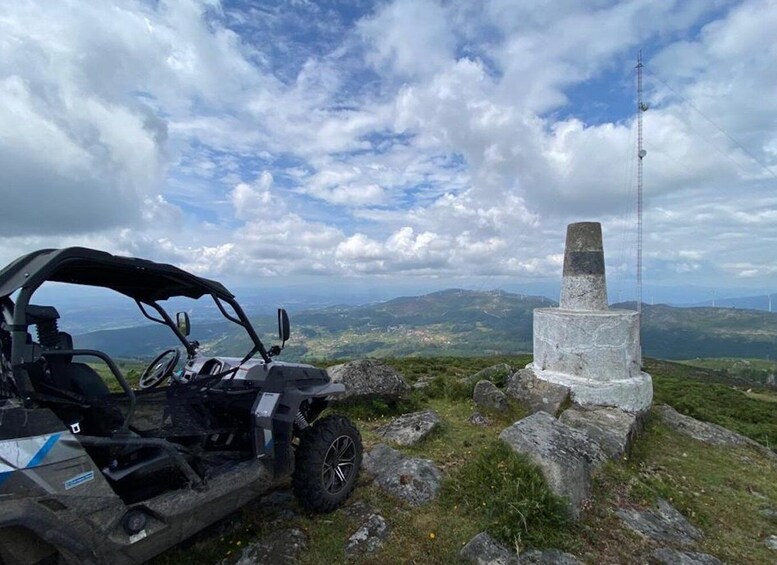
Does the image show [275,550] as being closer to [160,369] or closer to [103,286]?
[160,369]

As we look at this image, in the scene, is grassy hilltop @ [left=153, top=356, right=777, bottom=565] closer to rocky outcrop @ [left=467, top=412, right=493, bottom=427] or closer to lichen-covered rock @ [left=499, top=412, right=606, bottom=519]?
lichen-covered rock @ [left=499, top=412, right=606, bottom=519]

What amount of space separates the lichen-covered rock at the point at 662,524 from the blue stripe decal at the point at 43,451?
230 inches

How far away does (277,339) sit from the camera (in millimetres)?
4480

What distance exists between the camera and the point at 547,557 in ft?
13.9

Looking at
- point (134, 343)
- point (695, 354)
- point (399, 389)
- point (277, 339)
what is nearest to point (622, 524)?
point (277, 339)

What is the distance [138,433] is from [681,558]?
5.67 meters

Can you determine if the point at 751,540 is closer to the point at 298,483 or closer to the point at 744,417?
the point at 298,483

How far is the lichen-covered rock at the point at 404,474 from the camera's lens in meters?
5.38

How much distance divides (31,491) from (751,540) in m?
7.50

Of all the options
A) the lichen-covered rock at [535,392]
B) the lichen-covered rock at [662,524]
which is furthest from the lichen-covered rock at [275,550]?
the lichen-covered rock at [535,392]

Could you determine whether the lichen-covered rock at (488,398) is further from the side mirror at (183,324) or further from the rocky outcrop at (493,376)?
the side mirror at (183,324)

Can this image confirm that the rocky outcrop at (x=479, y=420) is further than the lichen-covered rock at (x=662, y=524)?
Yes

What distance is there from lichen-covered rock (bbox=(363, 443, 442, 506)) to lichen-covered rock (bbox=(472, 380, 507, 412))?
3828mm

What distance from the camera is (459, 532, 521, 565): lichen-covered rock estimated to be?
412 cm
